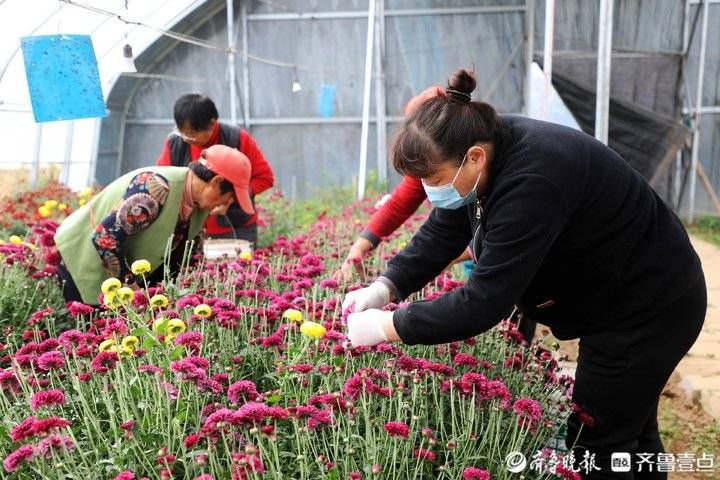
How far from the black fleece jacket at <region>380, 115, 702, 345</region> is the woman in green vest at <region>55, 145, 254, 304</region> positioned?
1262 mm

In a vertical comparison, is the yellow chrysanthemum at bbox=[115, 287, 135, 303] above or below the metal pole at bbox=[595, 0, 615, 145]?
below

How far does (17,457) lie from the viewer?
5.49ft

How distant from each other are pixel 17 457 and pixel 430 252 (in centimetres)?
139

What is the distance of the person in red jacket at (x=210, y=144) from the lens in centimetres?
420

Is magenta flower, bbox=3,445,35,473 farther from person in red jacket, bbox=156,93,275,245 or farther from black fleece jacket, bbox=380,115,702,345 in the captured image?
person in red jacket, bbox=156,93,275,245

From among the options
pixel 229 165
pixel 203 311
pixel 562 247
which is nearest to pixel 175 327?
pixel 203 311

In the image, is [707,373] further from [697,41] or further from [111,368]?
[697,41]

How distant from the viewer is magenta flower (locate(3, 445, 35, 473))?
1.66m

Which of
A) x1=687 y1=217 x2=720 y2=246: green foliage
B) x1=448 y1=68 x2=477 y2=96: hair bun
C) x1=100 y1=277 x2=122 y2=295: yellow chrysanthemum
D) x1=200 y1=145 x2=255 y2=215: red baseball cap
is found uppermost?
x1=448 y1=68 x2=477 y2=96: hair bun

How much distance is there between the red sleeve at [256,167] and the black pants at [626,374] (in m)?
2.86

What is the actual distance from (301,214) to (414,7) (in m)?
5.24

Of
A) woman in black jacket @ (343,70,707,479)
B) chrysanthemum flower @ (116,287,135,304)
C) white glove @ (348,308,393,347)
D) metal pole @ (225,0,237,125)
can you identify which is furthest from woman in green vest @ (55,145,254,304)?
metal pole @ (225,0,237,125)

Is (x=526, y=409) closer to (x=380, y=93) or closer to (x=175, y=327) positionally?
(x=175, y=327)

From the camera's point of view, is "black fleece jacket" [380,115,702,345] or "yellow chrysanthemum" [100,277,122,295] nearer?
"black fleece jacket" [380,115,702,345]
